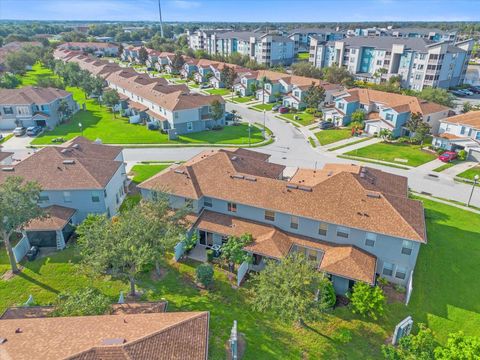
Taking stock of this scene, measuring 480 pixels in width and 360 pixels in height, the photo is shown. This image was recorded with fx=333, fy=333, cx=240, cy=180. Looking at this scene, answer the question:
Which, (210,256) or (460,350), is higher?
(460,350)

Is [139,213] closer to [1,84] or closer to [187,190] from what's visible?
[187,190]

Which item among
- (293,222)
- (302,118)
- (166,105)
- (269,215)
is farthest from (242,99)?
(293,222)

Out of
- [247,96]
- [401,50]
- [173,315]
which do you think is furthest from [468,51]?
[173,315]

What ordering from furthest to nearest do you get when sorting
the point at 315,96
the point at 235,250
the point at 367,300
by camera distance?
the point at 315,96 < the point at 235,250 < the point at 367,300

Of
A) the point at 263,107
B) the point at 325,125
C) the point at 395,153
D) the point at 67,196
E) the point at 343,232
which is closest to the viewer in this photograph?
the point at 343,232

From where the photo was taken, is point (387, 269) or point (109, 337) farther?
point (387, 269)

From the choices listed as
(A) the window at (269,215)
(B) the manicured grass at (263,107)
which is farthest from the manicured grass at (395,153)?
(B) the manicured grass at (263,107)

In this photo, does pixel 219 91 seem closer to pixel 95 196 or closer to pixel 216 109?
pixel 216 109

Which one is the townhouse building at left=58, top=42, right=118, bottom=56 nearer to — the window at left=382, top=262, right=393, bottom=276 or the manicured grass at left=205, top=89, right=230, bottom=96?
the manicured grass at left=205, top=89, right=230, bottom=96

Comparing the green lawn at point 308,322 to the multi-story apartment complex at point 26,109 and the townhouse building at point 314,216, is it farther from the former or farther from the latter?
the multi-story apartment complex at point 26,109
